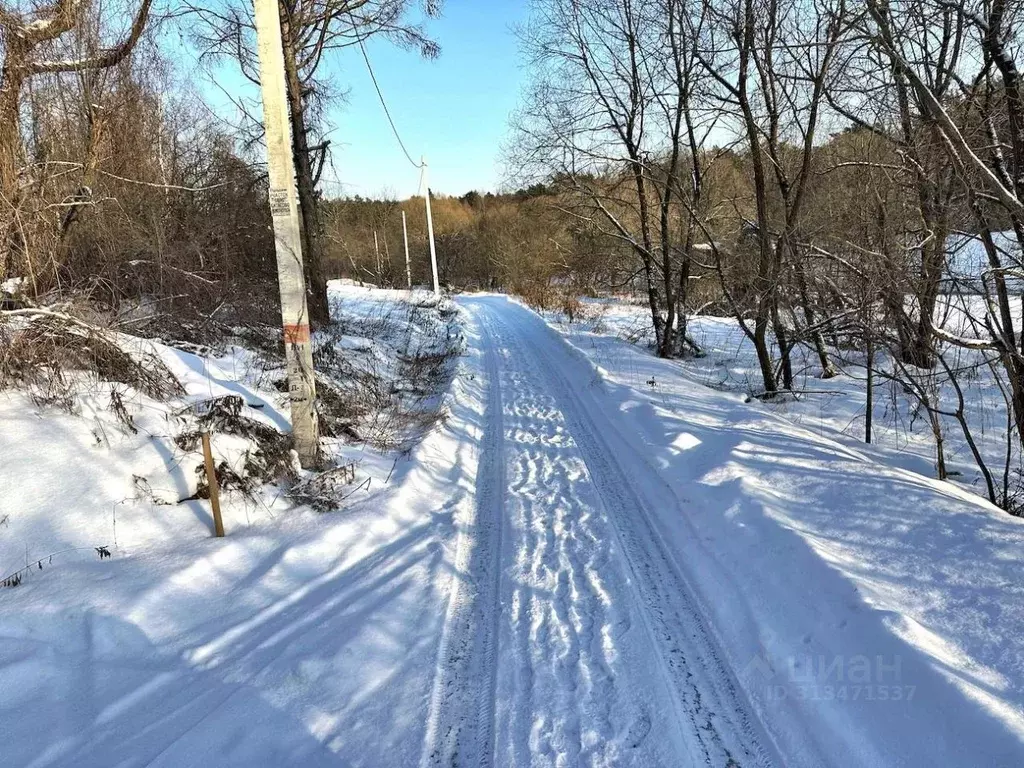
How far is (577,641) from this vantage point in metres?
3.31

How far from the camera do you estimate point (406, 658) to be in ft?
10.5

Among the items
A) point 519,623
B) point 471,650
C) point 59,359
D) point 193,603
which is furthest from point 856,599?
point 59,359

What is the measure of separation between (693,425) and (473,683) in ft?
17.6

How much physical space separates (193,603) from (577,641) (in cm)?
243

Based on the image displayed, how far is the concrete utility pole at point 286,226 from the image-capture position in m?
4.80

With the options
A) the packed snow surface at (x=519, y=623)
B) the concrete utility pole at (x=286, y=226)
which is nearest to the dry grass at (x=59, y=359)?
the packed snow surface at (x=519, y=623)

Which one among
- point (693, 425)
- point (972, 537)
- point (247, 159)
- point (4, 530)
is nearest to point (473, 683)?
point (4, 530)

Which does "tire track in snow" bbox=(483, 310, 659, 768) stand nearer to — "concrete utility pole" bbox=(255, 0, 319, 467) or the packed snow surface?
the packed snow surface

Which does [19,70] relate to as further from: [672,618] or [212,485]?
[672,618]

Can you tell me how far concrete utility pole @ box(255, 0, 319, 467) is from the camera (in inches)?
189

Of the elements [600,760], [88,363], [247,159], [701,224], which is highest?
[247,159]

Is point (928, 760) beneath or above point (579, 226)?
beneath

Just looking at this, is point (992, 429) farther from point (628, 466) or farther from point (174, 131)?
point (174, 131)

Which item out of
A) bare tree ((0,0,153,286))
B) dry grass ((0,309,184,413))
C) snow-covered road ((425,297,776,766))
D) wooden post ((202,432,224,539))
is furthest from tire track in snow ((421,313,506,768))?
bare tree ((0,0,153,286))
